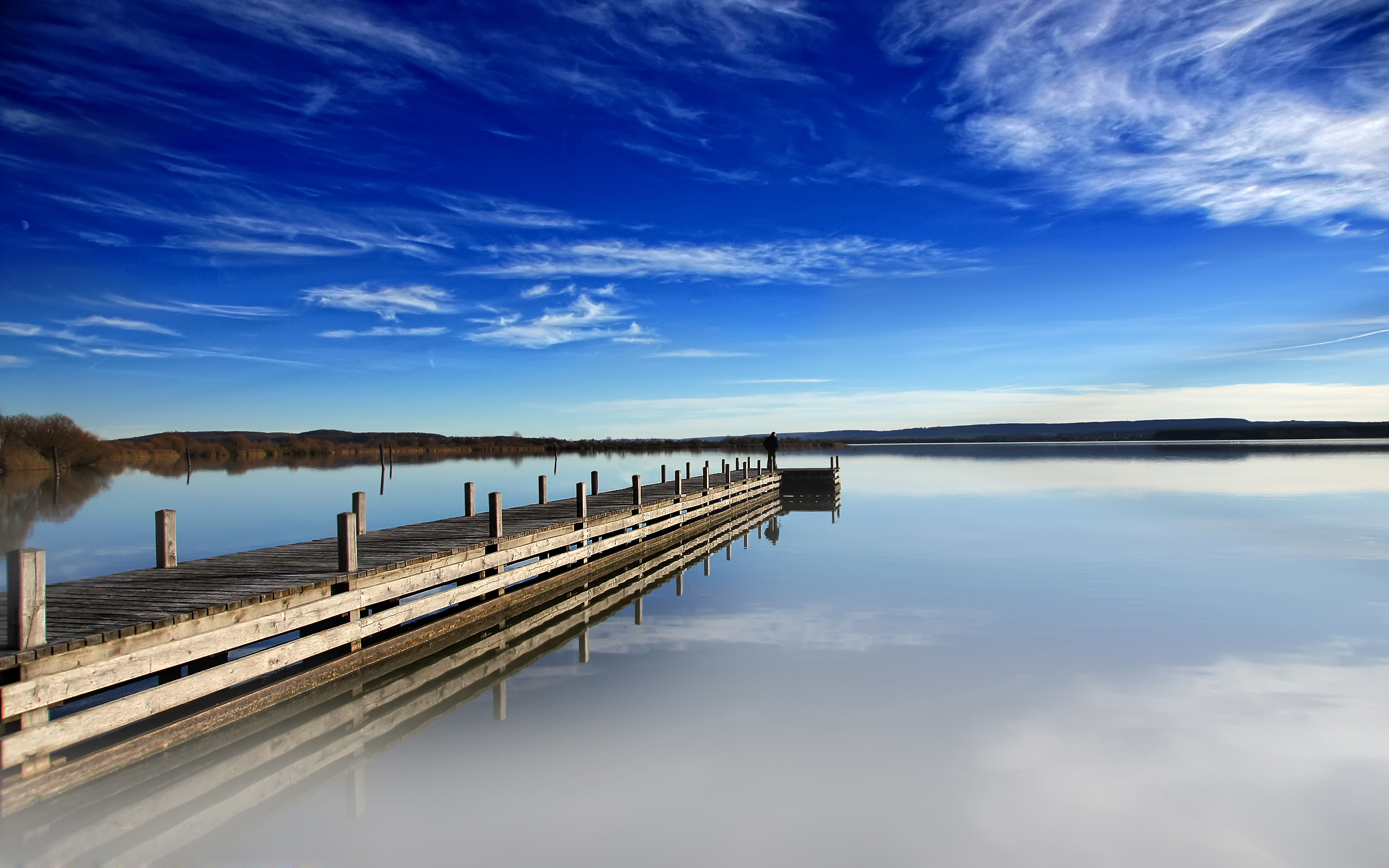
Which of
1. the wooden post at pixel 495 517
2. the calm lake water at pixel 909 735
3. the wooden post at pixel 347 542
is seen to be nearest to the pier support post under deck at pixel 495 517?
the wooden post at pixel 495 517

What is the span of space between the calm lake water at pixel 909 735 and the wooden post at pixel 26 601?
5.26 feet

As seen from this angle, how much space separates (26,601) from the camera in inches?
220

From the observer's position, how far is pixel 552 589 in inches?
557

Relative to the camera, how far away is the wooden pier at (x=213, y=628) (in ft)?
18.3

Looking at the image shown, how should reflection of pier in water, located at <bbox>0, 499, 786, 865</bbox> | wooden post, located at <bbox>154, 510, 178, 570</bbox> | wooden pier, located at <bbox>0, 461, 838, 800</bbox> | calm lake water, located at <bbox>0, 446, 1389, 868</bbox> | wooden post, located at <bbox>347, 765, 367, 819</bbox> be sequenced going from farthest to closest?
wooden post, located at <bbox>154, 510, 178, 570</bbox> → wooden post, located at <bbox>347, 765, 367, 819</bbox> → wooden pier, located at <bbox>0, 461, 838, 800</bbox> → calm lake water, located at <bbox>0, 446, 1389, 868</bbox> → reflection of pier in water, located at <bbox>0, 499, 786, 865</bbox>

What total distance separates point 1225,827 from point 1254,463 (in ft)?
226

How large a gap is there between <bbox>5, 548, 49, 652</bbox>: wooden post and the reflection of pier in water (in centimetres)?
114

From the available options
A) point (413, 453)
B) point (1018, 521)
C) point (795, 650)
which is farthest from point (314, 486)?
point (413, 453)

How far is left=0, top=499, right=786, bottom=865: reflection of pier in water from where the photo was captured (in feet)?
17.5

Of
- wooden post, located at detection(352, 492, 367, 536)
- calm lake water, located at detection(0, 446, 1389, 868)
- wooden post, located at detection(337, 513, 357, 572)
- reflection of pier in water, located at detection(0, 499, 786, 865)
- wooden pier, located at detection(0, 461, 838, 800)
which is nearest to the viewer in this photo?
reflection of pier in water, located at detection(0, 499, 786, 865)

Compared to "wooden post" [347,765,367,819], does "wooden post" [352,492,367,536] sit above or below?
above


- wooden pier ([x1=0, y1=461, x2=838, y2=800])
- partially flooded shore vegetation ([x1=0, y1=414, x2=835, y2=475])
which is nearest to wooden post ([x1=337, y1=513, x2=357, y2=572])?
wooden pier ([x1=0, y1=461, x2=838, y2=800])

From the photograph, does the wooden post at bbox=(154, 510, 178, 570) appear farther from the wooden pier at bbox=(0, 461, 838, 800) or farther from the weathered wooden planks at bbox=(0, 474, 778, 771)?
the weathered wooden planks at bbox=(0, 474, 778, 771)

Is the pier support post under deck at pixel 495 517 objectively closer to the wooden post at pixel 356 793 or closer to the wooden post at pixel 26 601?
the wooden post at pixel 356 793
